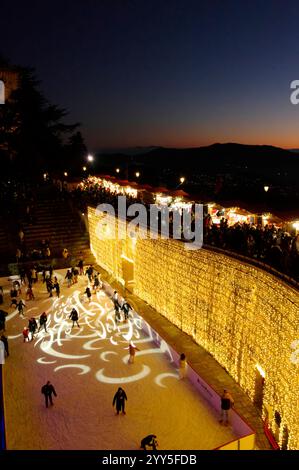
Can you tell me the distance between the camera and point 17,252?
82.2 ft

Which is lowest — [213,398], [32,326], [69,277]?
[213,398]

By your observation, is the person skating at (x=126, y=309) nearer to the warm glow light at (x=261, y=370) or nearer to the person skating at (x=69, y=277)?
the person skating at (x=69, y=277)

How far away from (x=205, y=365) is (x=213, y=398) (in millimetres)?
2447

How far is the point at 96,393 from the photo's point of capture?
41.9ft

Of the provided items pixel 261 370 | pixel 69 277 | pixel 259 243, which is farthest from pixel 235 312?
pixel 69 277

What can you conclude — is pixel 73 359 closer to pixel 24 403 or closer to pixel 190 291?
pixel 24 403

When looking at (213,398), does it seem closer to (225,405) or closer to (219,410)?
(219,410)

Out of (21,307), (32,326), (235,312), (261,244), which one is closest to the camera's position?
(261,244)

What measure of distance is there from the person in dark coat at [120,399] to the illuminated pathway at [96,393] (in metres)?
0.24

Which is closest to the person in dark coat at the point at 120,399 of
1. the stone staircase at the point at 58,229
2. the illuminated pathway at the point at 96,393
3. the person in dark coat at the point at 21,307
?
the illuminated pathway at the point at 96,393

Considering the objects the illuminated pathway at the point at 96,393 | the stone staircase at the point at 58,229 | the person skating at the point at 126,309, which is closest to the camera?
the illuminated pathway at the point at 96,393

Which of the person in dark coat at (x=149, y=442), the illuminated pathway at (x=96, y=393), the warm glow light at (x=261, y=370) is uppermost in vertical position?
the warm glow light at (x=261, y=370)

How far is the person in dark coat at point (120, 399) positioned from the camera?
11.5 m

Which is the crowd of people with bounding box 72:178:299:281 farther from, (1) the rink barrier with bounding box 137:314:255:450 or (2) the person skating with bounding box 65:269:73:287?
(2) the person skating with bounding box 65:269:73:287
